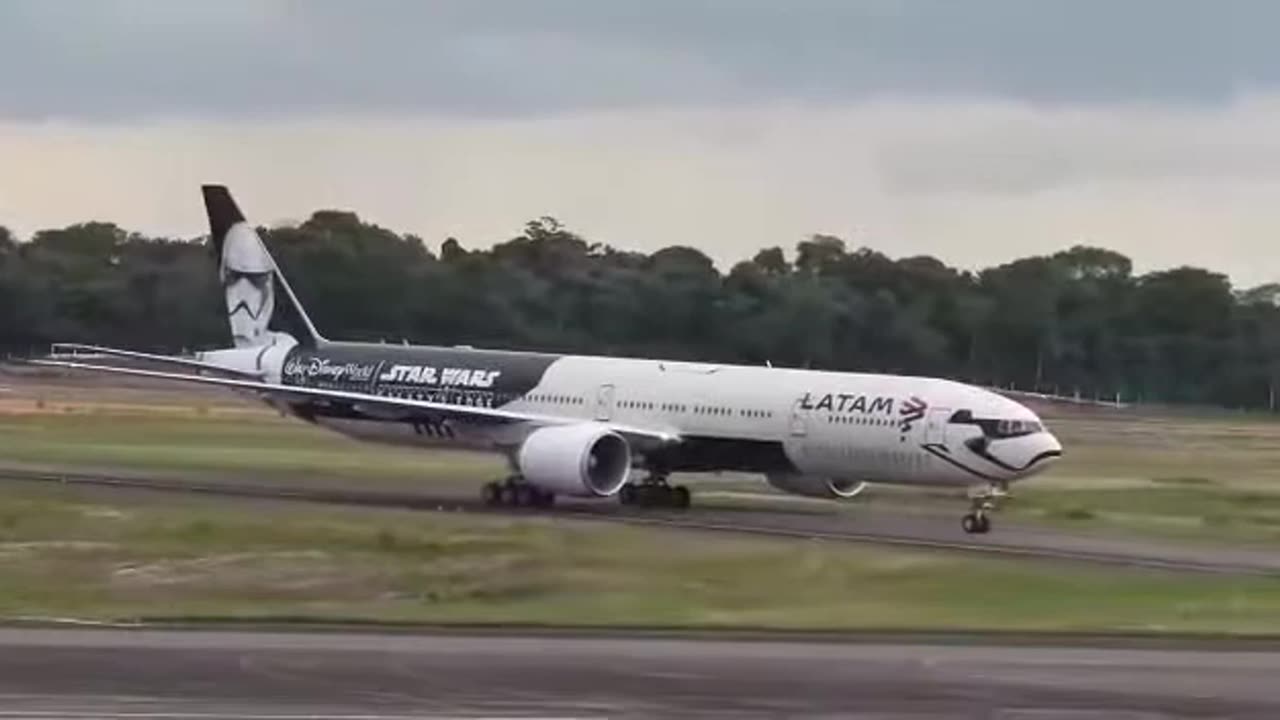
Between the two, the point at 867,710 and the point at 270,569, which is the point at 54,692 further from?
the point at 270,569

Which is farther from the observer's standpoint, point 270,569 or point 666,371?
point 666,371

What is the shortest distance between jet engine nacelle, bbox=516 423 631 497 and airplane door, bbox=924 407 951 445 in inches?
243

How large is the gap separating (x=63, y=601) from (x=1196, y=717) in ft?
50.6

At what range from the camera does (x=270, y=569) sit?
3453 centimetres

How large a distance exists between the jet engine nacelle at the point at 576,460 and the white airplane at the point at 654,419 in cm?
3

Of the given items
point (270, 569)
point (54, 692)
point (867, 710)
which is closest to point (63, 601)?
point (270, 569)

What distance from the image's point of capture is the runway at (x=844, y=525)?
131ft

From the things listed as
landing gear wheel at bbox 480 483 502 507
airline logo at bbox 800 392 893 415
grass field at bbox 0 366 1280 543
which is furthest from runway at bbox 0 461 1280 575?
grass field at bbox 0 366 1280 543

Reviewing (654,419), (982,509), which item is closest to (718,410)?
(654,419)

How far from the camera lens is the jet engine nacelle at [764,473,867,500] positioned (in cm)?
5131

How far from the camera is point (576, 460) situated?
161 ft

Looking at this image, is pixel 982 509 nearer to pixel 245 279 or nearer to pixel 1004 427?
pixel 1004 427

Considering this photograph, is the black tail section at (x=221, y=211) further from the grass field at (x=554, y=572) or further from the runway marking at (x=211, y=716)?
the runway marking at (x=211, y=716)

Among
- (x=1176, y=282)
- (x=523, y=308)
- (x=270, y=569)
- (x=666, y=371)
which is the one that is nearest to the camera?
(x=270, y=569)
